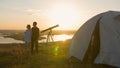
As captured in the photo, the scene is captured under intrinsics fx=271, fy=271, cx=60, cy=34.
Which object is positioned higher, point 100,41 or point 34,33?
point 34,33

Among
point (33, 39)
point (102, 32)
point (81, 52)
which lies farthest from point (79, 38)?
point (33, 39)

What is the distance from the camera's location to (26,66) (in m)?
14.8

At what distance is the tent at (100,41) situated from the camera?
46.0 ft

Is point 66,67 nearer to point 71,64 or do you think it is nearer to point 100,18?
point 71,64

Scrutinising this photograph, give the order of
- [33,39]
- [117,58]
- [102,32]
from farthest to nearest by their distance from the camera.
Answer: [33,39], [102,32], [117,58]

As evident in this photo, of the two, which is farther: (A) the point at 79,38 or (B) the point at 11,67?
(A) the point at 79,38

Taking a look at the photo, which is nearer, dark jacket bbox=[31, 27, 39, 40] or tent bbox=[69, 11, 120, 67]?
tent bbox=[69, 11, 120, 67]

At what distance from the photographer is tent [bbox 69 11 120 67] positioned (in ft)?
46.0

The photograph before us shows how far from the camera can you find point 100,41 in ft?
47.8

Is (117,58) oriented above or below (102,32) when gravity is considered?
below

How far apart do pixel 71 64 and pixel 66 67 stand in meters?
1.09

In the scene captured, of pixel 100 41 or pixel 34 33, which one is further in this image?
pixel 34 33

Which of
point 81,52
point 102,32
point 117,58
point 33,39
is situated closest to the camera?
point 117,58

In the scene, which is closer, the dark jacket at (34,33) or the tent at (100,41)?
the tent at (100,41)
